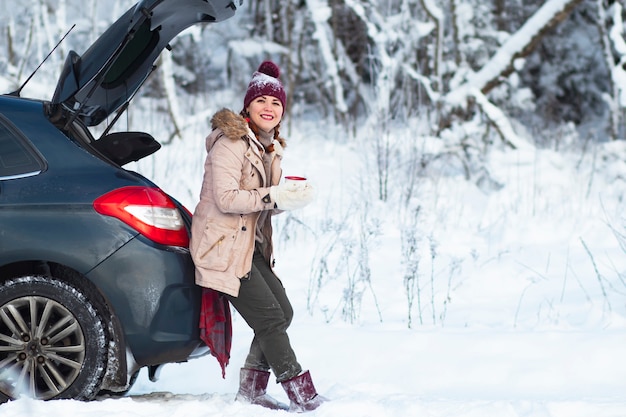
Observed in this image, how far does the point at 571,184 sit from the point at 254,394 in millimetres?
9236

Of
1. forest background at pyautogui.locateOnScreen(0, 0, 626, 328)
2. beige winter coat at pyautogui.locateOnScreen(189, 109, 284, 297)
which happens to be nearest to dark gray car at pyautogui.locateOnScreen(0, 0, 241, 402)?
beige winter coat at pyautogui.locateOnScreen(189, 109, 284, 297)

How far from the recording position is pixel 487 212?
11.1 m

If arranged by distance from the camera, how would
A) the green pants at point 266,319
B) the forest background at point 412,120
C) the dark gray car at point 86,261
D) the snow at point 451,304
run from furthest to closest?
the forest background at point 412,120, the snow at point 451,304, the green pants at point 266,319, the dark gray car at point 86,261

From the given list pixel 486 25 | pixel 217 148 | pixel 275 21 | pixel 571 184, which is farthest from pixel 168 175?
pixel 275 21

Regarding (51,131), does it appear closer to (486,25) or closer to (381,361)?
(381,361)

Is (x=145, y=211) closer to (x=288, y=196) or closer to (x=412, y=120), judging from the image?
(x=288, y=196)

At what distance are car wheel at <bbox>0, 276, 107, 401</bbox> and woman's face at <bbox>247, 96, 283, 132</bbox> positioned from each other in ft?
3.69

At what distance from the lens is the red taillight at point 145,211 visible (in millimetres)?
3777

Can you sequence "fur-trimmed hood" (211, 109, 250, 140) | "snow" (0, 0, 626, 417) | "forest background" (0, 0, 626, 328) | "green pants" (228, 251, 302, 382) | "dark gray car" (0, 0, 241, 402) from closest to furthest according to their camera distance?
"dark gray car" (0, 0, 241, 402) < "fur-trimmed hood" (211, 109, 250, 140) < "green pants" (228, 251, 302, 382) < "snow" (0, 0, 626, 417) < "forest background" (0, 0, 626, 328)

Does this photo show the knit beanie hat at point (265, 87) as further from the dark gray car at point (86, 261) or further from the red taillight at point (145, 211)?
the red taillight at point (145, 211)

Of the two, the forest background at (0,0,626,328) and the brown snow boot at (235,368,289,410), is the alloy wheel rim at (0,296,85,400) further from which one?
the forest background at (0,0,626,328)

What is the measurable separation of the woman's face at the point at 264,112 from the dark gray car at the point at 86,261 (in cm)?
43

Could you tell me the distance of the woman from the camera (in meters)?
3.84

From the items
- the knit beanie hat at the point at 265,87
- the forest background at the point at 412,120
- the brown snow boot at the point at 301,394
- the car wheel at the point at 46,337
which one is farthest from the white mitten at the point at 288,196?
the forest background at the point at 412,120
